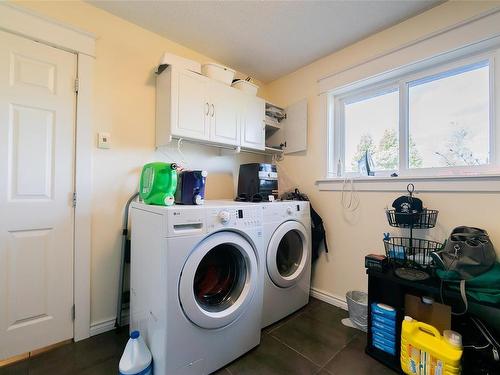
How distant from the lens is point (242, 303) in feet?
4.43

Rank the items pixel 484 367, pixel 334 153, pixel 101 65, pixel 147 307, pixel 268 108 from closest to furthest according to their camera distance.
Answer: pixel 484 367, pixel 147 307, pixel 101 65, pixel 334 153, pixel 268 108

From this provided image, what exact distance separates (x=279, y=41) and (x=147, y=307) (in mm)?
2221

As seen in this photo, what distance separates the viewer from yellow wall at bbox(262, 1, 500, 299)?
144 cm

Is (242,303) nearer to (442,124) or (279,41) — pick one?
(442,124)

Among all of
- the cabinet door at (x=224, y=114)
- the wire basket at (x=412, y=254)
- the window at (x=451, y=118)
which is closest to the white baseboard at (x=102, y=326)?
the cabinet door at (x=224, y=114)

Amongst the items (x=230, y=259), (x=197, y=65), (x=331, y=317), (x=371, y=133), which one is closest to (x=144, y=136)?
(x=197, y=65)

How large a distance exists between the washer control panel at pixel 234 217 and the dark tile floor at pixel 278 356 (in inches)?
32.3

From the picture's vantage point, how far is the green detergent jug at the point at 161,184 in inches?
50.2

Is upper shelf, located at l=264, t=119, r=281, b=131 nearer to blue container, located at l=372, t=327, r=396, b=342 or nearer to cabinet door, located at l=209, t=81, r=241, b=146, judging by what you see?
cabinet door, located at l=209, t=81, r=241, b=146

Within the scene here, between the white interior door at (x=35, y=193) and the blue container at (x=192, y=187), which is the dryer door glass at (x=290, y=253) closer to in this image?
the blue container at (x=192, y=187)

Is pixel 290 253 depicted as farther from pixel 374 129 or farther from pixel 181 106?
pixel 181 106

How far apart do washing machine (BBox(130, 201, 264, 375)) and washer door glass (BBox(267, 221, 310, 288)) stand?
335 mm

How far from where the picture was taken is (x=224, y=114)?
6.49 feet

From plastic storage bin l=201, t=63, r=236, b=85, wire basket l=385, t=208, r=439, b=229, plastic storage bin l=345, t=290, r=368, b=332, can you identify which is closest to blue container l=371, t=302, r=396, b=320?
plastic storage bin l=345, t=290, r=368, b=332
